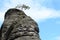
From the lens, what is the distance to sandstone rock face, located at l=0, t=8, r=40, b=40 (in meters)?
18.5

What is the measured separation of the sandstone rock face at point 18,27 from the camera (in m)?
18.5

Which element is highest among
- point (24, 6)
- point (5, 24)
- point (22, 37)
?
point (24, 6)

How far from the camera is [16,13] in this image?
67.2ft

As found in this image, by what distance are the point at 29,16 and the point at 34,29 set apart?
41.8 inches

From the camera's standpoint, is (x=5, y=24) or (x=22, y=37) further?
(x=5, y=24)

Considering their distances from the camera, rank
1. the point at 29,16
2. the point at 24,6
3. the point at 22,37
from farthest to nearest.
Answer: the point at 24,6
the point at 29,16
the point at 22,37

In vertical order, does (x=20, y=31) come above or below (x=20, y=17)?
below

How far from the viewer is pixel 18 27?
19.0m

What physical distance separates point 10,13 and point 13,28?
187 cm

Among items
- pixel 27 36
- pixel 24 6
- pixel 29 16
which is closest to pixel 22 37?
pixel 27 36

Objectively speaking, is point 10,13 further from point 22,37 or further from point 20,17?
point 22,37

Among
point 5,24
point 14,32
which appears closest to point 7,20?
point 5,24

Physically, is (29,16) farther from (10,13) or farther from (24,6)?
(24,6)

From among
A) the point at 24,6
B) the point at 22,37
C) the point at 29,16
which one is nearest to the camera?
the point at 22,37
